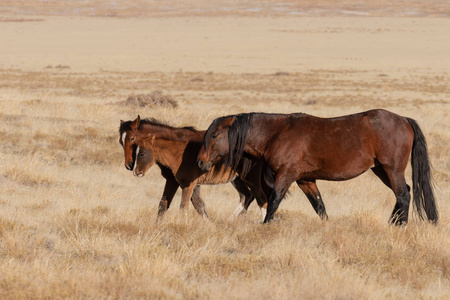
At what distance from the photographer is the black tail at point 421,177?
8.19m

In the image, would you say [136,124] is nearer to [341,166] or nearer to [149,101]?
[341,166]

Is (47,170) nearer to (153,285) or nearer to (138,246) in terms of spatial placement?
(138,246)

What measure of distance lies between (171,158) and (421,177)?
325 centimetres

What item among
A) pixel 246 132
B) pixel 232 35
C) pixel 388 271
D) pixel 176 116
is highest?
pixel 246 132

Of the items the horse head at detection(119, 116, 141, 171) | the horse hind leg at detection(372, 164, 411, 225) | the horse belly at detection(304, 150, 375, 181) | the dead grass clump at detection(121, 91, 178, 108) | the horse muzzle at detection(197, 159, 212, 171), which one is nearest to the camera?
the horse muzzle at detection(197, 159, 212, 171)

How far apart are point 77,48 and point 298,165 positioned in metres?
65.2

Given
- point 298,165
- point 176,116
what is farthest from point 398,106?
point 298,165

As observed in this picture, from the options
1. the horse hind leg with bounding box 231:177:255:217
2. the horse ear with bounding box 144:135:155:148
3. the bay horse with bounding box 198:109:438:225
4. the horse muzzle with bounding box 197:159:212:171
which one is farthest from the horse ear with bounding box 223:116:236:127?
the horse hind leg with bounding box 231:177:255:217

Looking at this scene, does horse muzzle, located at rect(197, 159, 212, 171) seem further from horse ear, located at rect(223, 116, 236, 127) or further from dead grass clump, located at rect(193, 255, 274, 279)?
dead grass clump, located at rect(193, 255, 274, 279)

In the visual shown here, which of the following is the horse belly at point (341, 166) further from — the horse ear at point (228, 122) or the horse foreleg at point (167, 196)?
the horse foreleg at point (167, 196)

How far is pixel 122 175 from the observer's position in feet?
39.1

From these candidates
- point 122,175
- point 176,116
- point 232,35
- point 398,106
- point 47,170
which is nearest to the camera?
point 47,170

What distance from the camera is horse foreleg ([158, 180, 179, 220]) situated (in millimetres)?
8023

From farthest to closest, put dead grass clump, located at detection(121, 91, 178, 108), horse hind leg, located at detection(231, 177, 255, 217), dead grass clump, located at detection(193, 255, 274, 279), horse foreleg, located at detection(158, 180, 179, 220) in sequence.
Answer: dead grass clump, located at detection(121, 91, 178, 108) → horse hind leg, located at detection(231, 177, 255, 217) → horse foreleg, located at detection(158, 180, 179, 220) → dead grass clump, located at detection(193, 255, 274, 279)
